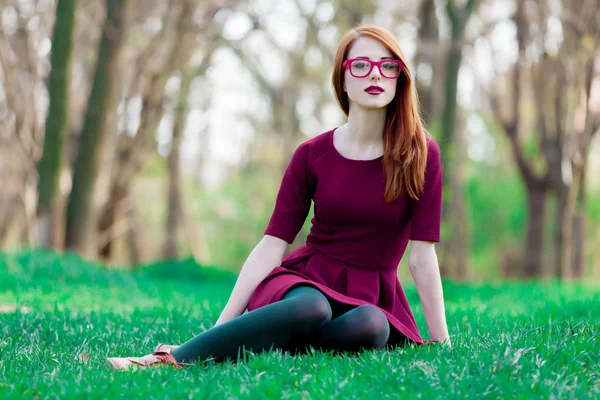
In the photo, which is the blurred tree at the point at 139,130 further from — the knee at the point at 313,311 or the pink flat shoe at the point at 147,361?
the knee at the point at 313,311

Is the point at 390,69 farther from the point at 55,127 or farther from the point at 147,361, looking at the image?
the point at 55,127

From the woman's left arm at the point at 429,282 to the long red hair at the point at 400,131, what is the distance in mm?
242

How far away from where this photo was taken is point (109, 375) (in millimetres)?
2719

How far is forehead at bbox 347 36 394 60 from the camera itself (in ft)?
10.9

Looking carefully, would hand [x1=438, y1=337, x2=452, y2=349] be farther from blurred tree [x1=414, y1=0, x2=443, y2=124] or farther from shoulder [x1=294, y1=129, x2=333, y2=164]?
blurred tree [x1=414, y1=0, x2=443, y2=124]

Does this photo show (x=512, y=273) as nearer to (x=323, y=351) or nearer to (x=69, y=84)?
(x=69, y=84)

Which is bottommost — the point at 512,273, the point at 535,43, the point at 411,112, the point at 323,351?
the point at 512,273

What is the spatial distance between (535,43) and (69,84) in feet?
26.2

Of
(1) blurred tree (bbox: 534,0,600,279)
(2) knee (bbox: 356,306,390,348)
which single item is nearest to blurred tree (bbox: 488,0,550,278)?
(1) blurred tree (bbox: 534,0,600,279)

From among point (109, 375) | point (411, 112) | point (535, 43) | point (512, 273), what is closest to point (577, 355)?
point (411, 112)

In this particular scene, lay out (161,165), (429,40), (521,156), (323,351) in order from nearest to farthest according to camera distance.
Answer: (323,351) < (429,40) < (521,156) < (161,165)

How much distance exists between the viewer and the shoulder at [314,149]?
11.3ft

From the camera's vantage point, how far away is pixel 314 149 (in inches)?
136

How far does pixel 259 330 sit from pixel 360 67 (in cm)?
128
